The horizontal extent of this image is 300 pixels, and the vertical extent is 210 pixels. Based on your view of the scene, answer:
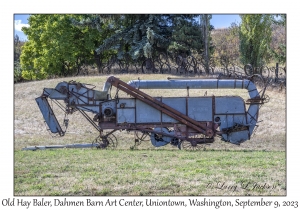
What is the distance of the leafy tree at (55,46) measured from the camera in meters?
39.6

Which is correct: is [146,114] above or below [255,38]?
below

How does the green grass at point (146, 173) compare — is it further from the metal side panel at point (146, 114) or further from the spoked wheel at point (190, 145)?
the metal side panel at point (146, 114)

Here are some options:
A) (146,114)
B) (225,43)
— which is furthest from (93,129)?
(225,43)

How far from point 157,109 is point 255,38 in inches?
776

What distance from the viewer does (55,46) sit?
39656 millimetres

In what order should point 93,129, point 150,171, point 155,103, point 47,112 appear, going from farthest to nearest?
point 93,129 → point 47,112 → point 155,103 → point 150,171

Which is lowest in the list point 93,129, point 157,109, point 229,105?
point 93,129

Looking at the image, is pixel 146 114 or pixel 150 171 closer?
pixel 150 171

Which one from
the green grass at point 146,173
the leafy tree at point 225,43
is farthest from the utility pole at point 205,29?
the green grass at point 146,173

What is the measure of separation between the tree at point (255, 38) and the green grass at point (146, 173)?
18158 mm

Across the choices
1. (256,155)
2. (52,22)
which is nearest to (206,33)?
(52,22)

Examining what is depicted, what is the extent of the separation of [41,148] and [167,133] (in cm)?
501

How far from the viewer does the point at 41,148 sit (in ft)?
51.0

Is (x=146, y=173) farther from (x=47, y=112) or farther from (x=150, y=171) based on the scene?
(x=47, y=112)
